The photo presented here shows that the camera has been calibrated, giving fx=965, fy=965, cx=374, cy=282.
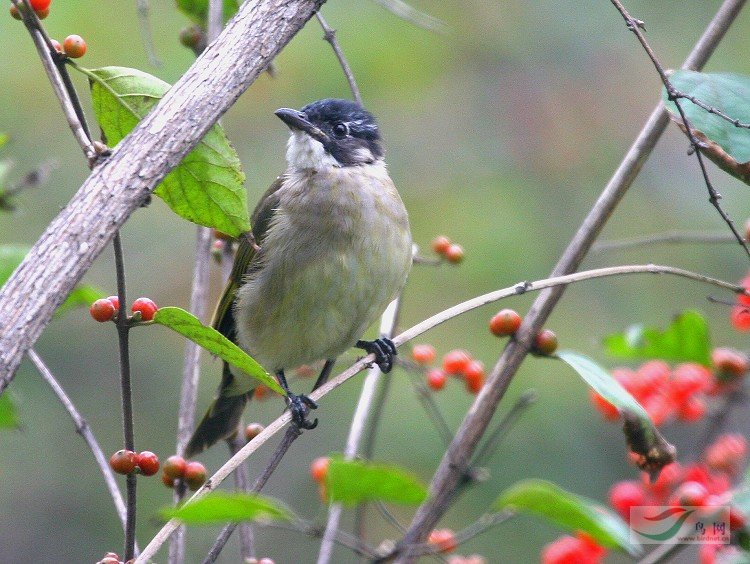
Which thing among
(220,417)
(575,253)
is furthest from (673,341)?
(220,417)

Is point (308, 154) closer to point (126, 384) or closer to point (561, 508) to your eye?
point (126, 384)

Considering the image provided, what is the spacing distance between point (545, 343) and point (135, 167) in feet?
4.29

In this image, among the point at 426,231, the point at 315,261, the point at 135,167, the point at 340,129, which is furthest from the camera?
the point at 426,231

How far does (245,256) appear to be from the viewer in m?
3.83

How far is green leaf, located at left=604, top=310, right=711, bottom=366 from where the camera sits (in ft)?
9.61

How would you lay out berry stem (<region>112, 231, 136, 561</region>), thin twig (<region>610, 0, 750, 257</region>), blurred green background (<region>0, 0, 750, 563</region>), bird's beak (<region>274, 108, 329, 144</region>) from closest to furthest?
berry stem (<region>112, 231, 136, 561</region>)
thin twig (<region>610, 0, 750, 257</region>)
bird's beak (<region>274, 108, 329, 144</region>)
blurred green background (<region>0, 0, 750, 563</region>)

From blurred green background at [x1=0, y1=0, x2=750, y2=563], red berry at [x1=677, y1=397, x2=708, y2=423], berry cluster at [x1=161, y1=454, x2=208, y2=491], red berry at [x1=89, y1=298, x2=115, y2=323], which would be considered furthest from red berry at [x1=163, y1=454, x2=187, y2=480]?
blurred green background at [x1=0, y1=0, x2=750, y2=563]

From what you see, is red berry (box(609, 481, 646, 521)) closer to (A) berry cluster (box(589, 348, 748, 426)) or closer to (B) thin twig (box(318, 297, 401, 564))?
(A) berry cluster (box(589, 348, 748, 426))

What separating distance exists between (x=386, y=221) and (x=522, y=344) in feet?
3.86

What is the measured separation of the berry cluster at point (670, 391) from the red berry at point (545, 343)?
69 cm

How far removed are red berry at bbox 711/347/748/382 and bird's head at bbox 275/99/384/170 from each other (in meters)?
1.63

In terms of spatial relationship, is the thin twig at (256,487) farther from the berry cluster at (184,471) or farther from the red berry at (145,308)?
the red berry at (145,308)

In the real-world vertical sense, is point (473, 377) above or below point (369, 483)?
below

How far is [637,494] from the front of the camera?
3.00m
